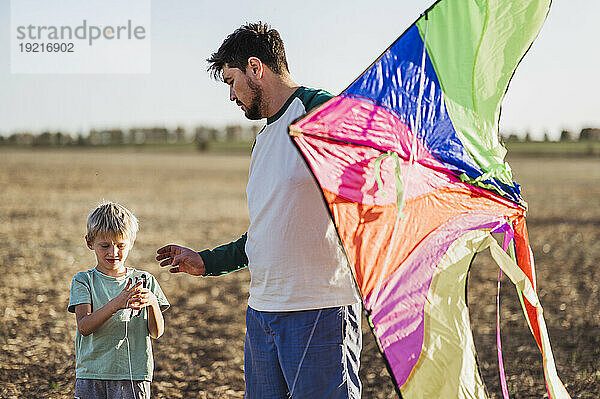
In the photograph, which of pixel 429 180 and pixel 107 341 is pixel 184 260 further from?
pixel 429 180

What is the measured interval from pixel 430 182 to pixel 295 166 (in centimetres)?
54

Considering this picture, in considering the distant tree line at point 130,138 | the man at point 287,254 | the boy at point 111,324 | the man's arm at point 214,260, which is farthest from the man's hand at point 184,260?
the distant tree line at point 130,138

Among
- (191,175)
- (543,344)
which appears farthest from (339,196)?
(191,175)

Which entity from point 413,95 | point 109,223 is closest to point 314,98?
point 413,95

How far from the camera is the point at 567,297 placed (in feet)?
27.1

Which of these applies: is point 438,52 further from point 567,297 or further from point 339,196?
point 567,297

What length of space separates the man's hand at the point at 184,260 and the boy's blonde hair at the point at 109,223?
191 millimetres

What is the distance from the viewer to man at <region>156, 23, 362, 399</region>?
8.93 ft

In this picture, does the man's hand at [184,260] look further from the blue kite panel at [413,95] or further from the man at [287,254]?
the blue kite panel at [413,95]

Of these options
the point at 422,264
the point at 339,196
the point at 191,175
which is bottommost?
the point at 191,175

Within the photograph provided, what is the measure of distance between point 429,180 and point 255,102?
75 cm

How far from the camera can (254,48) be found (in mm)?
2822

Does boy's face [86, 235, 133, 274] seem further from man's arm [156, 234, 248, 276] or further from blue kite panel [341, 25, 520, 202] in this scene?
blue kite panel [341, 25, 520, 202]

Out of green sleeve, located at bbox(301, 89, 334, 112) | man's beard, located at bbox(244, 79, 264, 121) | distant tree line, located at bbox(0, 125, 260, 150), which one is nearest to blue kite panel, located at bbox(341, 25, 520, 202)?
green sleeve, located at bbox(301, 89, 334, 112)
